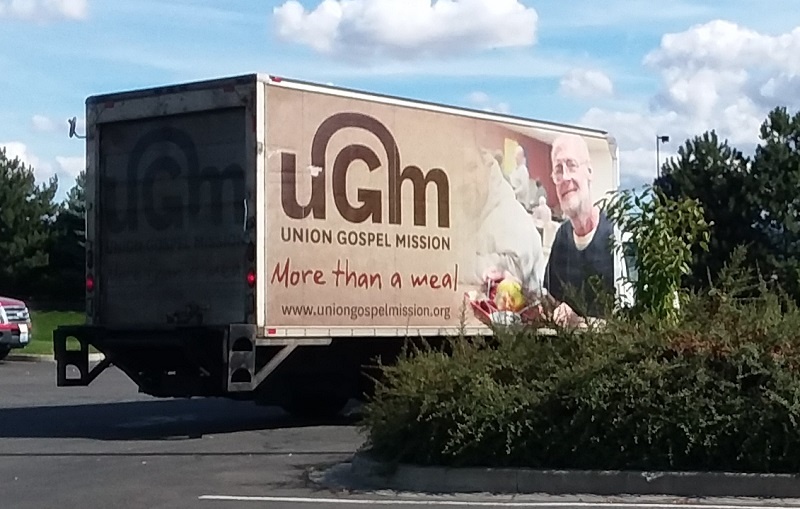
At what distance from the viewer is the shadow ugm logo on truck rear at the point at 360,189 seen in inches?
593

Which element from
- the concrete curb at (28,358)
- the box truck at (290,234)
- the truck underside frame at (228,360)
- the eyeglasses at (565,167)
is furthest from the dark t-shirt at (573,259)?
the concrete curb at (28,358)

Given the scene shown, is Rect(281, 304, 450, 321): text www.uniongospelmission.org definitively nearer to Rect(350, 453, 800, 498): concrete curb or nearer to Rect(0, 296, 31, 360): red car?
Rect(350, 453, 800, 498): concrete curb

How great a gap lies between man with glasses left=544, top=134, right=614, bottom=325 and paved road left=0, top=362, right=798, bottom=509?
11.0 feet

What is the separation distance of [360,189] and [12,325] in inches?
632

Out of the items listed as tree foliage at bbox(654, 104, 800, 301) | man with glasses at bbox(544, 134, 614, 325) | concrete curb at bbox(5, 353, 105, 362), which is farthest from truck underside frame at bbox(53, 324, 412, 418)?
tree foliage at bbox(654, 104, 800, 301)

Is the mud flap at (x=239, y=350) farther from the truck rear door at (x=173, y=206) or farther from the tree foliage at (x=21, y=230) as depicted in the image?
the tree foliage at (x=21, y=230)

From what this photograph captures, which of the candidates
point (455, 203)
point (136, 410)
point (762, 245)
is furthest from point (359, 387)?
point (762, 245)

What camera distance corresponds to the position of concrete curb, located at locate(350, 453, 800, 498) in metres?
10.8

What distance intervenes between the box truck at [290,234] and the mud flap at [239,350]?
0.06 ft

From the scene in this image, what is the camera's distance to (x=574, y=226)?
60.2 ft

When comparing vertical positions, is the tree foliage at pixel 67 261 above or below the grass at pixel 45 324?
above

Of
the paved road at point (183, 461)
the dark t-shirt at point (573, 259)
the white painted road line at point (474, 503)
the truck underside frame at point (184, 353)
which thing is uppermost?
the dark t-shirt at point (573, 259)

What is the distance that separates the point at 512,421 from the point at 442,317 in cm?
488

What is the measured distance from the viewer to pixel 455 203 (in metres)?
16.7
